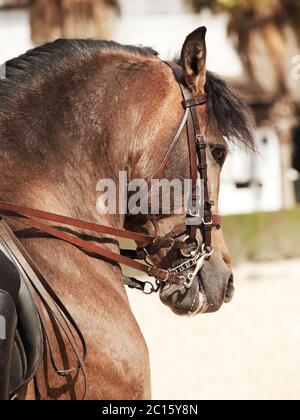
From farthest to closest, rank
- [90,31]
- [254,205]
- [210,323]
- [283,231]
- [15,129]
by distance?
[254,205] → [90,31] → [283,231] → [210,323] → [15,129]

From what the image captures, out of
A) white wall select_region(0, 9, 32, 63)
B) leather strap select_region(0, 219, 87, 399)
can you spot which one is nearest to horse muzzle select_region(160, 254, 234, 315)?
leather strap select_region(0, 219, 87, 399)

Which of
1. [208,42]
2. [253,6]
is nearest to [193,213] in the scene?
[208,42]

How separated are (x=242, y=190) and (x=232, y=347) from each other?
14.2m

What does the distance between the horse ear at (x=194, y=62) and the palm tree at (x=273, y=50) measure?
1724 centimetres

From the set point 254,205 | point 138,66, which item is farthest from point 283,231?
point 138,66

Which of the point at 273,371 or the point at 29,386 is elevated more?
the point at 273,371

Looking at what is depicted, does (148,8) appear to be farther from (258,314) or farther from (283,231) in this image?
(258,314)

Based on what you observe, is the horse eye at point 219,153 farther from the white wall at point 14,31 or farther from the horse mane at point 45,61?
the white wall at point 14,31

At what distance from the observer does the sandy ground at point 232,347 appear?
6.40 m

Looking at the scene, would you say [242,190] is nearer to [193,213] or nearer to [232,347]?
[232,347]

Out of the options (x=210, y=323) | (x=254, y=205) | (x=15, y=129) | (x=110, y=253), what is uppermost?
(x=254, y=205)

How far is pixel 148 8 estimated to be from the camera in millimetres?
19547

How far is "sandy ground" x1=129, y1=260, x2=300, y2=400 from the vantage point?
6402mm

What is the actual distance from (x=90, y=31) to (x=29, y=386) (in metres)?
13.8
